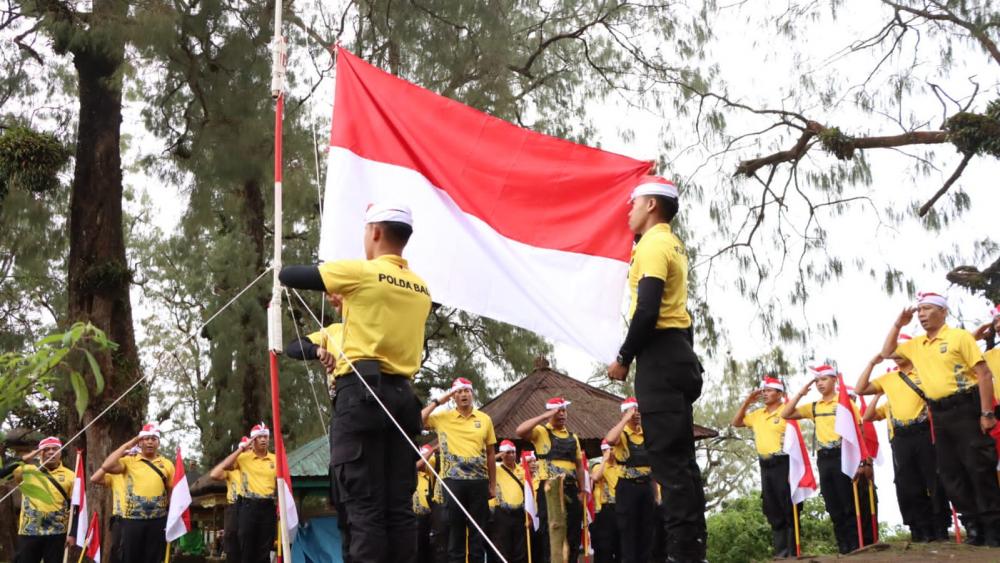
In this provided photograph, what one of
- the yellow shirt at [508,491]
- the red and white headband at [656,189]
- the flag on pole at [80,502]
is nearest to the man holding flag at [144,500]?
the flag on pole at [80,502]

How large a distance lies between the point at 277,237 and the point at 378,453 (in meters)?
1.54

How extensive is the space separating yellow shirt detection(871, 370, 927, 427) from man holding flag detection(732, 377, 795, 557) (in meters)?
1.63

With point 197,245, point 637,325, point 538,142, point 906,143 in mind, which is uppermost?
point 197,245

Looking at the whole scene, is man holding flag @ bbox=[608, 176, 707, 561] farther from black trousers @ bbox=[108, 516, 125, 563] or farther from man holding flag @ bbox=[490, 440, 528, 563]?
man holding flag @ bbox=[490, 440, 528, 563]

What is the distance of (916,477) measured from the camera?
882 centimetres

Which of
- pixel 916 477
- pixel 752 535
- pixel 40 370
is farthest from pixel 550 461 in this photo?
pixel 40 370

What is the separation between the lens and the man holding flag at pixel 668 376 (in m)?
4.56

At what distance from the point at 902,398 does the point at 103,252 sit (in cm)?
1040

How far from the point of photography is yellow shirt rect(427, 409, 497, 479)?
34.2 feet

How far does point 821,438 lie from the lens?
10164 millimetres

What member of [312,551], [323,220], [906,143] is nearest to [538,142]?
[323,220]

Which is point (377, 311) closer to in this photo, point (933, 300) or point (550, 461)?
point (933, 300)

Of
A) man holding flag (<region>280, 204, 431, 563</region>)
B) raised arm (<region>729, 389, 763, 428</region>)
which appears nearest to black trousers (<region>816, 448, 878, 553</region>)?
raised arm (<region>729, 389, 763, 428</region>)

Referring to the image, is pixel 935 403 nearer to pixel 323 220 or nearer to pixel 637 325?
pixel 637 325
